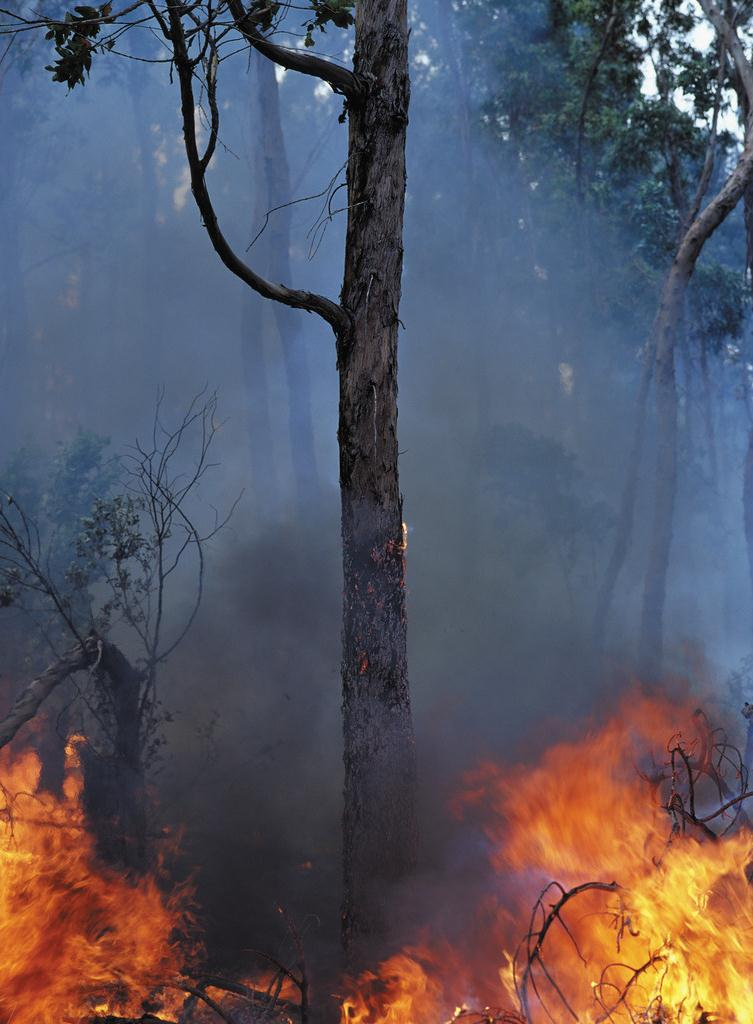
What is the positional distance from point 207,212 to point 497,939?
18.0ft

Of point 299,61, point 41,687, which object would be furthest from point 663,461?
point 41,687

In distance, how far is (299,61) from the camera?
4.99 m

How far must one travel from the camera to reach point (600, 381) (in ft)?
76.6

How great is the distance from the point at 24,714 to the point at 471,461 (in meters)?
14.9

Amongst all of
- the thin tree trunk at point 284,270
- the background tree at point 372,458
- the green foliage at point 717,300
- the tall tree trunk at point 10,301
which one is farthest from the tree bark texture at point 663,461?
the tall tree trunk at point 10,301

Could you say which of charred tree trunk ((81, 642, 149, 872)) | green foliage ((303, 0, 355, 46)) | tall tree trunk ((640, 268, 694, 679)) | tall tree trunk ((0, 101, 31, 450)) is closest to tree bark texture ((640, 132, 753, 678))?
tall tree trunk ((640, 268, 694, 679))

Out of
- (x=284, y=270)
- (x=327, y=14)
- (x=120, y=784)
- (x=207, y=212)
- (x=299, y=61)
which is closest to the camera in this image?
(x=207, y=212)

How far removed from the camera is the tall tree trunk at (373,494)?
5547mm

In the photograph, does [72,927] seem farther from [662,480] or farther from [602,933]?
[662,480]

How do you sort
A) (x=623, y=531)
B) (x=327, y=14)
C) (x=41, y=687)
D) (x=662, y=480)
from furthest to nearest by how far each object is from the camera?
(x=623, y=531)
(x=662, y=480)
(x=41, y=687)
(x=327, y=14)

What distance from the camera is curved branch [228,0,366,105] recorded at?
15.6ft

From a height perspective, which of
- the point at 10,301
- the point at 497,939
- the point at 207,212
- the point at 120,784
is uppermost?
the point at 10,301

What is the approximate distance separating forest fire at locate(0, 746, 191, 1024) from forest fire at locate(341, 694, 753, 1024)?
157 cm

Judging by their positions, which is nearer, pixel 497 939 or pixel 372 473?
pixel 372 473
